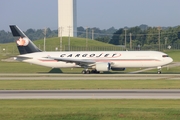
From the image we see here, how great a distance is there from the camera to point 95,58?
197 ft

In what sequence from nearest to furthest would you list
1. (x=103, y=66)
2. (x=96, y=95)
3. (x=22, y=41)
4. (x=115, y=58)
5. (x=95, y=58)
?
1. (x=96, y=95)
2. (x=103, y=66)
3. (x=115, y=58)
4. (x=95, y=58)
5. (x=22, y=41)

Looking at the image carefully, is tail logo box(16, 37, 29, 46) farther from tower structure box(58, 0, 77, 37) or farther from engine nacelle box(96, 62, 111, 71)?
tower structure box(58, 0, 77, 37)

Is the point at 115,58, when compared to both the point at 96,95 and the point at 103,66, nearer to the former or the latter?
the point at 103,66

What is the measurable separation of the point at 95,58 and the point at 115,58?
10.4ft

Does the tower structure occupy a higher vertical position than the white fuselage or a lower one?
higher

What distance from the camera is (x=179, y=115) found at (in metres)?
21.0

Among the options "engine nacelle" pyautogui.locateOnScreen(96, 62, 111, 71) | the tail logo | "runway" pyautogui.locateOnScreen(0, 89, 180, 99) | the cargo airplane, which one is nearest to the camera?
"runway" pyautogui.locateOnScreen(0, 89, 180, 99)

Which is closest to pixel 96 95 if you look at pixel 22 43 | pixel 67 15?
pixel 22 43

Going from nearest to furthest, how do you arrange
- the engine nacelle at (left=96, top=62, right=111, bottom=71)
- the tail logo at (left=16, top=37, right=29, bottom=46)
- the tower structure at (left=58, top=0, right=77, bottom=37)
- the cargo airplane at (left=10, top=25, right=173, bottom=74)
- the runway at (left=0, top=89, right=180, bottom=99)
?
1. the runway at (left=0, top=89, right=180, bottom=99)
2. the engine nacelle at (left=96, top=62, right=111, bottom=71)
3. the cargo airplane at (left=10, top=25, right=173, bottom=74)
4. the tail logo at (left=16, top=37, right=29, bottom=46)
5. the tower structure at (left=58, top=0, right=77, bottom=37)

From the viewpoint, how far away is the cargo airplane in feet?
190

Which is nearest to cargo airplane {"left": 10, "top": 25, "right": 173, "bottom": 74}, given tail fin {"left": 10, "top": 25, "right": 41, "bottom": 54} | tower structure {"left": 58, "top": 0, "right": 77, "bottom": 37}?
tail fin {"left": 10, "top": 25, "right": 41, "bottom": 54}

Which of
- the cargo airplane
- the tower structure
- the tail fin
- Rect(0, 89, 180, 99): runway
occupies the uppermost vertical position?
the tower structure

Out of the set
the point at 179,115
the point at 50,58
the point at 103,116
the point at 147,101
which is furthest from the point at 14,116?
the point at 50,58

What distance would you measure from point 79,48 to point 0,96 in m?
112
